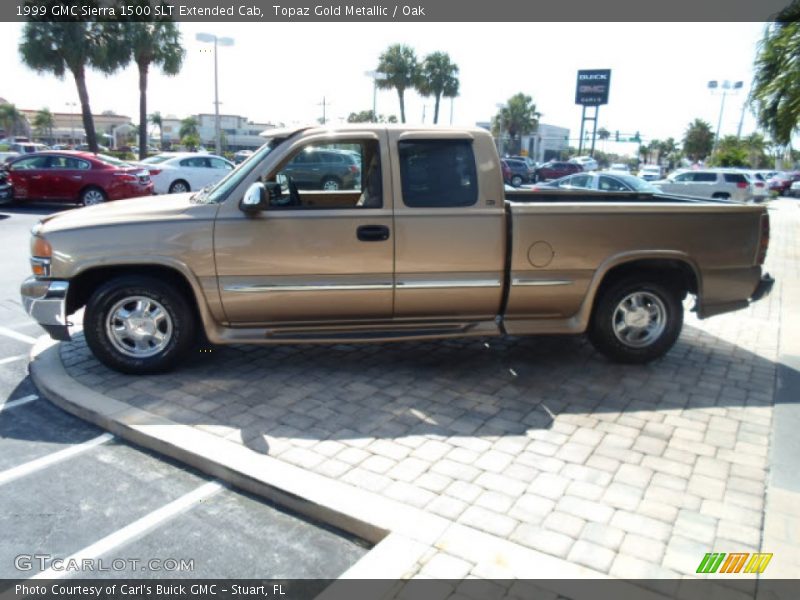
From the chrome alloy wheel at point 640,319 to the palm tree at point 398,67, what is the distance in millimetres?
43453

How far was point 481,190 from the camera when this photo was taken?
4.99 m

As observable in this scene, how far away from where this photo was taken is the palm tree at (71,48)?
27344mm

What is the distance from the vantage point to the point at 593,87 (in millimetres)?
57625

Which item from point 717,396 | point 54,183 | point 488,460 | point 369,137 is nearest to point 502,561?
point 488,460

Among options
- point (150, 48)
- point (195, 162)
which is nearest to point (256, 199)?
point (195, 162)

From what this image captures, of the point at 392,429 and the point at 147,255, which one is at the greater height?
the point at 147,255

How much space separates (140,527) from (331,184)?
3.46 meters

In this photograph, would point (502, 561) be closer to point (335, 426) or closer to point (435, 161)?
point (335, 426)

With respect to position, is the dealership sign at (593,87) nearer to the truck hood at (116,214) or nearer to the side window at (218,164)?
the side window at (218,164)

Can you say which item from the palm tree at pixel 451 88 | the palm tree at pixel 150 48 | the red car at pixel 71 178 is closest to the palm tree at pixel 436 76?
the palm tree at pixel 451 88

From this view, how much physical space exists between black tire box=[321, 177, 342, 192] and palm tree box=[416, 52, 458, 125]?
45.5 meters

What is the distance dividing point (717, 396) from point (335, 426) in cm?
306

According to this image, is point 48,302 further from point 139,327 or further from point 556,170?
point 556,170

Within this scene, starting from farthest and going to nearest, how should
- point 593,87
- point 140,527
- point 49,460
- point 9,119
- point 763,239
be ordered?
point 9,119 → point 593,87 → point 763,239 → point 49,460 → point 140,527
